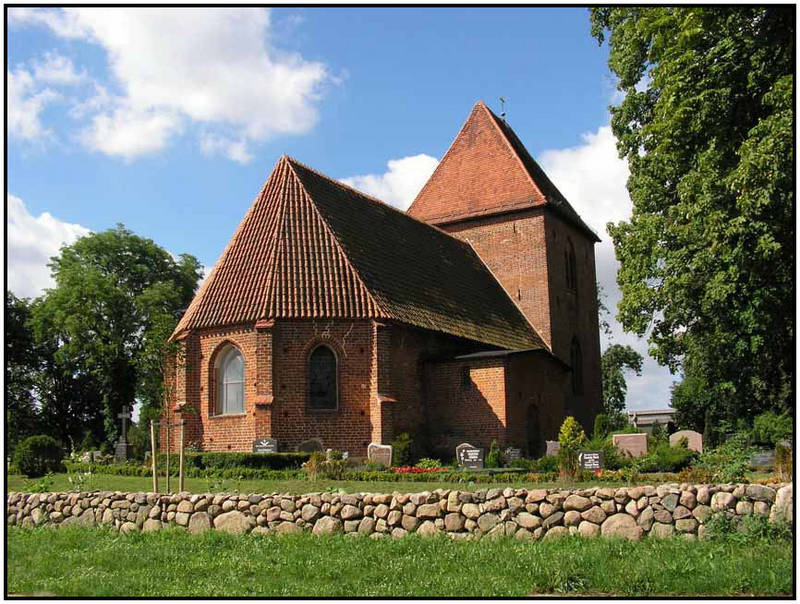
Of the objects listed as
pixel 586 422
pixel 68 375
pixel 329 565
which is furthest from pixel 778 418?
pixel 68 375

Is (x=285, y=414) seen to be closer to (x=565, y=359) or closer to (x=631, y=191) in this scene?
(x=631, y=191)

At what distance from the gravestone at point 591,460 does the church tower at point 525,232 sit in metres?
14.5

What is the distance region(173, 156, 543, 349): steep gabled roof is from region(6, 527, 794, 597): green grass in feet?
41.2

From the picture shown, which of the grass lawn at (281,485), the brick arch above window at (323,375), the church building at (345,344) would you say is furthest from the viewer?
the brick arch above window at (323,375)

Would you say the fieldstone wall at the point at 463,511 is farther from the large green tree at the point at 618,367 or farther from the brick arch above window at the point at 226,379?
the large green tree at the point at 618,367

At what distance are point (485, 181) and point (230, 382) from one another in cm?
1644

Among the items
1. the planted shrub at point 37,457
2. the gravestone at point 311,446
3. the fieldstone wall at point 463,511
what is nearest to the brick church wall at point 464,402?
the gravestone at point 311,446

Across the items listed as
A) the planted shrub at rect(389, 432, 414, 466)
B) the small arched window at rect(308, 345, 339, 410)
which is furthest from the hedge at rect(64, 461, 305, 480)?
the small arched window at rect(308, 345, 339, 410)

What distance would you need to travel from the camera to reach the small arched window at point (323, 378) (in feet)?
74.0

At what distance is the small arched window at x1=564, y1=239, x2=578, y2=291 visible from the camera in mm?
35156

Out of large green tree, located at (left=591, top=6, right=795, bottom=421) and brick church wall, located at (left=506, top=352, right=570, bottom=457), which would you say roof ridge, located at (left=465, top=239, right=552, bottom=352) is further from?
large green tree, located at (left=591, top=6, right=795, bottom=421)

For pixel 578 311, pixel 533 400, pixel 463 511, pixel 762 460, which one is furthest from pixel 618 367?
pixel 463 511

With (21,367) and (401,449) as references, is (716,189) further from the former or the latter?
(21,367)

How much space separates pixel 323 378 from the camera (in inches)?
893
